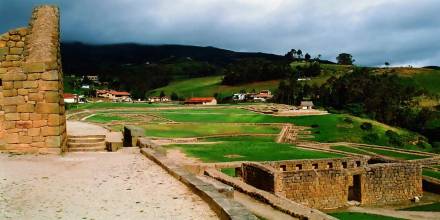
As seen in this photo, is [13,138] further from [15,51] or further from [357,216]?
[357,216]

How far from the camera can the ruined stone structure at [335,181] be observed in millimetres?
23172

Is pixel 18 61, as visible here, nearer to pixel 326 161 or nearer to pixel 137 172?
pixel 137 172

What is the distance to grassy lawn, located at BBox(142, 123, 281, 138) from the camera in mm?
46259

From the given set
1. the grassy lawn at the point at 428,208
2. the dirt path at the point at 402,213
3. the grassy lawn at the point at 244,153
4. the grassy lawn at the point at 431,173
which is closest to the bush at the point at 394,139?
the grassy lawn at the point at 431,173

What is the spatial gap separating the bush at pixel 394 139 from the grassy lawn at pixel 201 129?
459 inches

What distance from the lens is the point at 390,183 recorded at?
2622cm

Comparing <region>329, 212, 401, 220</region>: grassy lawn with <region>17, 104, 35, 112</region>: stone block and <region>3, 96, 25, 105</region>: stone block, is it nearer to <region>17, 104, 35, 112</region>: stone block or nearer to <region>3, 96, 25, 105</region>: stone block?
<region>17, 104, 35, 112</region>: stone block

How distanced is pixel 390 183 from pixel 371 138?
27.3 m

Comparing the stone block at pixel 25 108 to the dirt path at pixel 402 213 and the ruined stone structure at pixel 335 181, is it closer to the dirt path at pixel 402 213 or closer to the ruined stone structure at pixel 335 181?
the ruined stone structure at pixel 335 181

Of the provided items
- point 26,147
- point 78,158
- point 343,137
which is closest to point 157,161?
point 78,158

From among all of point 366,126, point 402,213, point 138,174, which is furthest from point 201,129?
point 138,174

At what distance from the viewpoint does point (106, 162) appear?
1523cm

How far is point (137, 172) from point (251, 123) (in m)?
46.0

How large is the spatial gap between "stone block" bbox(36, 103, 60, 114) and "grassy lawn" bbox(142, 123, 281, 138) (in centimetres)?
2784
